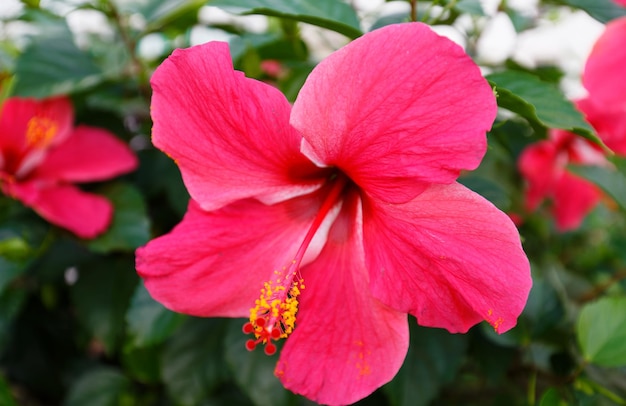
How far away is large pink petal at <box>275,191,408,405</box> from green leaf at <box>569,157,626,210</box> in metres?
0.60

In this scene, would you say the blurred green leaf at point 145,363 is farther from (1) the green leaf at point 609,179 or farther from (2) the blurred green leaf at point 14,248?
(1) the green leaf at point 609,179

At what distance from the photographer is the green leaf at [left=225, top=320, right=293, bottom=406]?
912mm

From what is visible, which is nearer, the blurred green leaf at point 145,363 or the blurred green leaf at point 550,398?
the blurred green leaf at point 550,398

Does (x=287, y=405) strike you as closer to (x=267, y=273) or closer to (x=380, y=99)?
(x=267, y=273)

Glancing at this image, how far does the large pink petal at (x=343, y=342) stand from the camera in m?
0.69

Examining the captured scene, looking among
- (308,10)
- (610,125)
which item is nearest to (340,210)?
(308,10)

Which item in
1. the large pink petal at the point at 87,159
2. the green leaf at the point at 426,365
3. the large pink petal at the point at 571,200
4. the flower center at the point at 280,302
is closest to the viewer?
the flower center at the point at 280,302

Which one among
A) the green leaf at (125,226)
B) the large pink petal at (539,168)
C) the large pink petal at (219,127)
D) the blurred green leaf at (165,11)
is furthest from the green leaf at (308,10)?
the large pink petal at (539,168)

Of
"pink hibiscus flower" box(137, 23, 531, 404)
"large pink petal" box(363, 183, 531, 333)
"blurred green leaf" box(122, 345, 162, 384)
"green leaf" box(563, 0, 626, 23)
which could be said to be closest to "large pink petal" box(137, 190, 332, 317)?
"pink hibiscus flower" box(137, 23, 531, 404)

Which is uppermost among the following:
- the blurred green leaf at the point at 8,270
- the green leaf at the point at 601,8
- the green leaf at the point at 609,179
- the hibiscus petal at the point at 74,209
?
the green leaf at the point at 601,8

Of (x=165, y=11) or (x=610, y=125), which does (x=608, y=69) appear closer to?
(x=610, y=125)

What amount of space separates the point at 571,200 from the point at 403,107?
4.14 ft

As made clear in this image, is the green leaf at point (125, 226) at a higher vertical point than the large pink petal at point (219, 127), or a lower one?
lower

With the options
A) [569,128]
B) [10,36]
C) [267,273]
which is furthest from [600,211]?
[10,36]
